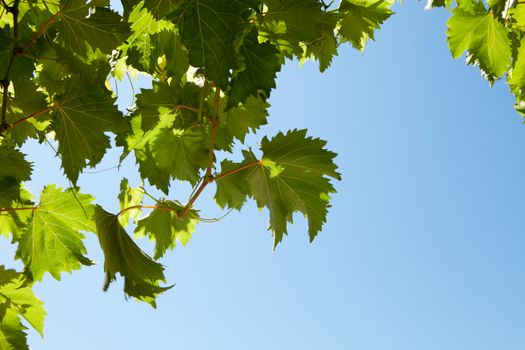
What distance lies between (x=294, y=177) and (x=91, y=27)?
0.63 meters

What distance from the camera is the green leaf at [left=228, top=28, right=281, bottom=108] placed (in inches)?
40.4

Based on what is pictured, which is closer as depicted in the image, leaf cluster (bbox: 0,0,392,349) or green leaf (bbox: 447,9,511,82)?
leaf cluster (bbox: 0,0,392,349)

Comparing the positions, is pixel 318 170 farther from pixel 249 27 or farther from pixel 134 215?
pixel 134 215

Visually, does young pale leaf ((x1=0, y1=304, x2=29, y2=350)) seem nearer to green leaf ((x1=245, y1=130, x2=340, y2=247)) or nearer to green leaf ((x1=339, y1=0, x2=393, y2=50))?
green leaf ((x1=245, y1=130, x2=340, y2=247))

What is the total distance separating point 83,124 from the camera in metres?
1.34

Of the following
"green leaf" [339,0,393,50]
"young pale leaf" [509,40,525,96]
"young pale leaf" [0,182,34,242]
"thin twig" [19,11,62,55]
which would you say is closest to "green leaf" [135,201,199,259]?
"young pale leaf" [0,182,34,242]

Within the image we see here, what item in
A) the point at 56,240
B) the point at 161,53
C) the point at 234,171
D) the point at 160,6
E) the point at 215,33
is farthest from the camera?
the point at 56,240

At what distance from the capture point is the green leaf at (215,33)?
94 centimetres

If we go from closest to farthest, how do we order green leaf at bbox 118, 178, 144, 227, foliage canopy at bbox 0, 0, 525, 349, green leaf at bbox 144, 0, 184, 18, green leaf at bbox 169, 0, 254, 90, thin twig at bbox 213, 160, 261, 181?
1. green leaf at bbox 169, 0, 254, 90
2. green leaf at bbox 144, 0, 184, 18
3. foliage canopy at bbox 0, 0, 525, 349
4. thin twig at bbox 213, 160, 261, 181
5. green leaf at bbox 118, 178, 144, 227

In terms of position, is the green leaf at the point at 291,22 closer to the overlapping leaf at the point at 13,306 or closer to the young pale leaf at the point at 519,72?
the young pale leaf at the point at 519,72

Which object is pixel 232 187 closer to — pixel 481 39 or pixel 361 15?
pixel 361 15

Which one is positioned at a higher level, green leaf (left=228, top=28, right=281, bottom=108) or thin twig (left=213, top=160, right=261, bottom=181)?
thin twig (left=213, top=160, right=261, bottom=181)

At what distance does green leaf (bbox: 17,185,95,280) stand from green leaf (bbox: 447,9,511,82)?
44.2 inches

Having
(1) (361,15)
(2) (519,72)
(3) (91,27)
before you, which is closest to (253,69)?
(3) (91,27)
